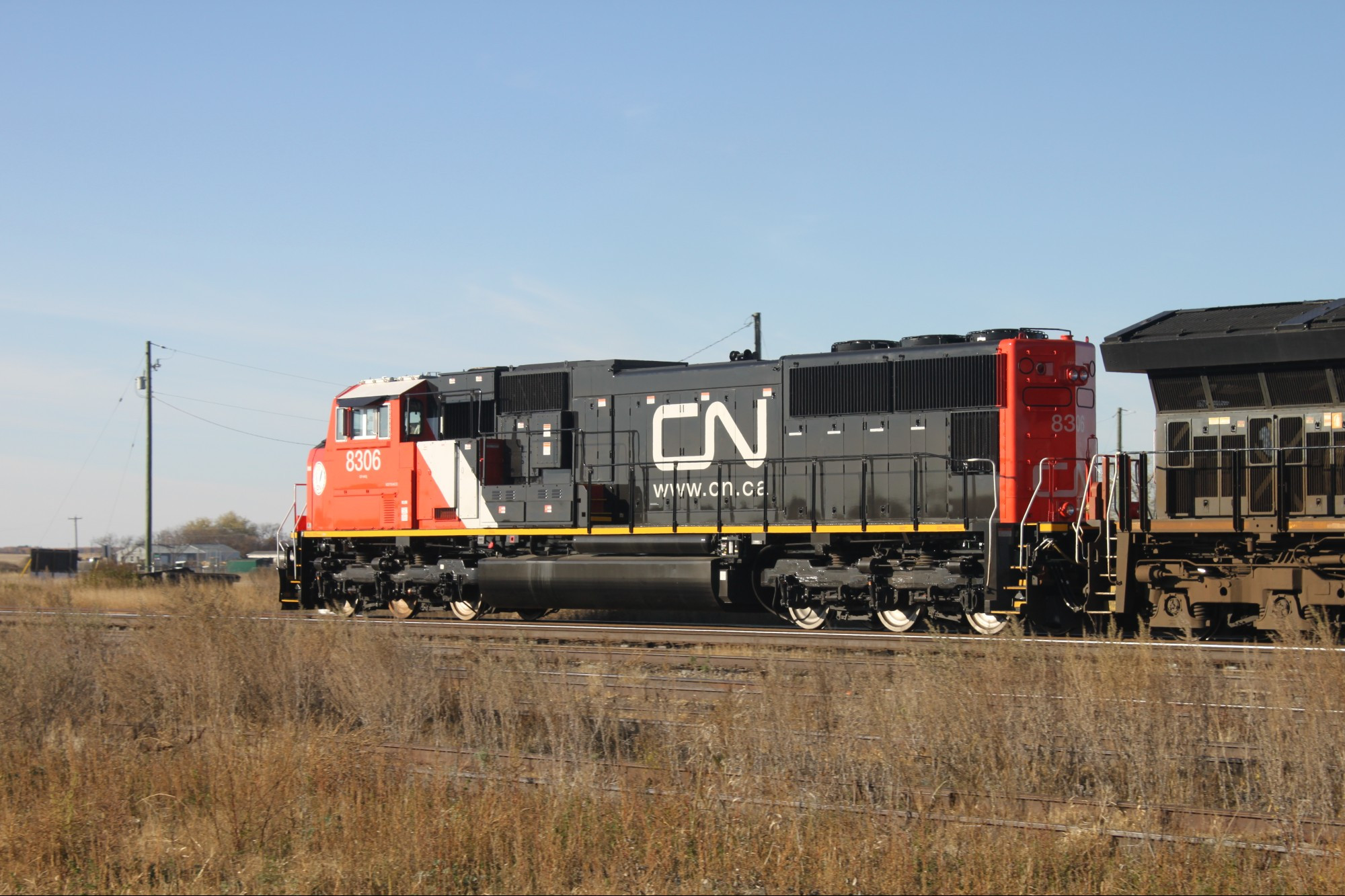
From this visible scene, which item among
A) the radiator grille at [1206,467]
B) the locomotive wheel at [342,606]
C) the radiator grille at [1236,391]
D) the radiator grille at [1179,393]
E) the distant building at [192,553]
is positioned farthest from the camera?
the distant building at [192,553]

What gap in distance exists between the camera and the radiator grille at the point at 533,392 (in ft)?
60.6

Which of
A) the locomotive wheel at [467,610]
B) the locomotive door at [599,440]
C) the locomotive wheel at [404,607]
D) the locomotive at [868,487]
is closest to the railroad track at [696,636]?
the locomotive wheel at [467,610]

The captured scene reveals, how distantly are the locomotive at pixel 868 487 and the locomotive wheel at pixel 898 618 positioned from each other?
0.18 feet

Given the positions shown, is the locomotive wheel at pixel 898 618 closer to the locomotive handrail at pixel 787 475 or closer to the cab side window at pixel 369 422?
the locomotive handrail at pixel 787 475

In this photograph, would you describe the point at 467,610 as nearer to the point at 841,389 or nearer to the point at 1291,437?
the point at 841,389

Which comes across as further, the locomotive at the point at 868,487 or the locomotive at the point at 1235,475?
the locomotive at the point at 868,487

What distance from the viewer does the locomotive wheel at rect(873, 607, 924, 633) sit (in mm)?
15344

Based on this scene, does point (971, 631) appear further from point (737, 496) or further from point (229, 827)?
point (229, 827)

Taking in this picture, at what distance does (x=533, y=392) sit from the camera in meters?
18.7

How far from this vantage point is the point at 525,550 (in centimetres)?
1842

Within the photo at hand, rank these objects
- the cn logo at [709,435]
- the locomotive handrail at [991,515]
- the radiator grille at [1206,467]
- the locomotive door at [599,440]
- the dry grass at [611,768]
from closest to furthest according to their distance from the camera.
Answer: the dry grass at [611,768] < the radiator grille at [1206,467] < the locomotive handrail at [991,515] < the cn logo at [709,435] < the locomotive door at [599,440]

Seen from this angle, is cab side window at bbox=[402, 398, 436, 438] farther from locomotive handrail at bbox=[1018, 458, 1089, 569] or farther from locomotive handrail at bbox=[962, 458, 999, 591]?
locomotive handrail at bbox=[1018, 458, 1089, 569]

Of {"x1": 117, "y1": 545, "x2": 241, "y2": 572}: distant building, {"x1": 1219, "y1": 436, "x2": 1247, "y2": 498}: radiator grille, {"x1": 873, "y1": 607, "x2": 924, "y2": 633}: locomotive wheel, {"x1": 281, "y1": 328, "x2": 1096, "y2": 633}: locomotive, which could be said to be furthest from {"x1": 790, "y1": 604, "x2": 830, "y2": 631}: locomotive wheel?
{"x1": 117, "y1": 545, "x2": 241, "y2": 572}: distant building

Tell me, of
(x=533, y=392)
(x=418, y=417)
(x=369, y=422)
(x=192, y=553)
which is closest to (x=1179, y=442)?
(x=533, y=392)
